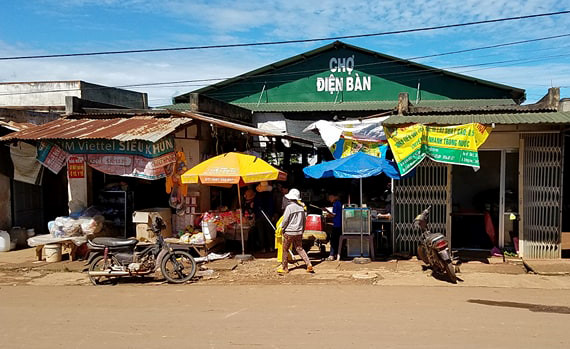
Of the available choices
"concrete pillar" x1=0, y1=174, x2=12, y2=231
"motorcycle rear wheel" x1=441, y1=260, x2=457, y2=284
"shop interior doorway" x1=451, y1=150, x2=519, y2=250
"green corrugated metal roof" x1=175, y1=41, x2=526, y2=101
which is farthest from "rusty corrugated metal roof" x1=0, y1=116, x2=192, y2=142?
"green corrugated metal roof" x1=175, y1=41, x2=526, y2=101

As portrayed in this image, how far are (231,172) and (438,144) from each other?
4240 mm

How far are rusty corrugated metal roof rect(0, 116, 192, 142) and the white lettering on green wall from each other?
11.6m

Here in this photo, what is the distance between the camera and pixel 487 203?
10961 mm

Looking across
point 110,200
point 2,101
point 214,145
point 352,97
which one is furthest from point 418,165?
point 2,101

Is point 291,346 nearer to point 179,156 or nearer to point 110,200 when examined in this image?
point 179,156

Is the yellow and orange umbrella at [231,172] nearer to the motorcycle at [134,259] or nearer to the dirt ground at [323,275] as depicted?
the dirt ground at [323,275]

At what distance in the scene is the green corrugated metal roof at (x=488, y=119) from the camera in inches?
372

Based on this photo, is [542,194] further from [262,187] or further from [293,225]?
[262,187]

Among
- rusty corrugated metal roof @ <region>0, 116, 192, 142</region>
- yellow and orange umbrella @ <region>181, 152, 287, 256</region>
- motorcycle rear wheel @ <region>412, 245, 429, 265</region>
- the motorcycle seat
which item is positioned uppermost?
rusty corrugated metal roof @ <region>0, 116, 192, 142</region>

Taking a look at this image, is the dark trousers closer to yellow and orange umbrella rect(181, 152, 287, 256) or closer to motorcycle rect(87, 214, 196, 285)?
yellow and orange umbrella rect(181, 152, 287, 256)

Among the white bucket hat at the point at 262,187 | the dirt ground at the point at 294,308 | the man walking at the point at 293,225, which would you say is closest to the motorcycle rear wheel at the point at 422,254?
the dirt ground at the point at 294,308

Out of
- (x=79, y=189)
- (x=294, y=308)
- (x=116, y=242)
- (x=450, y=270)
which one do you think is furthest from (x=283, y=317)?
(x=79, y=189)

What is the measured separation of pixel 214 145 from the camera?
1316cm

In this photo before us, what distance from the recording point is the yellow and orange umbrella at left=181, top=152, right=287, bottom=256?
1023cm
